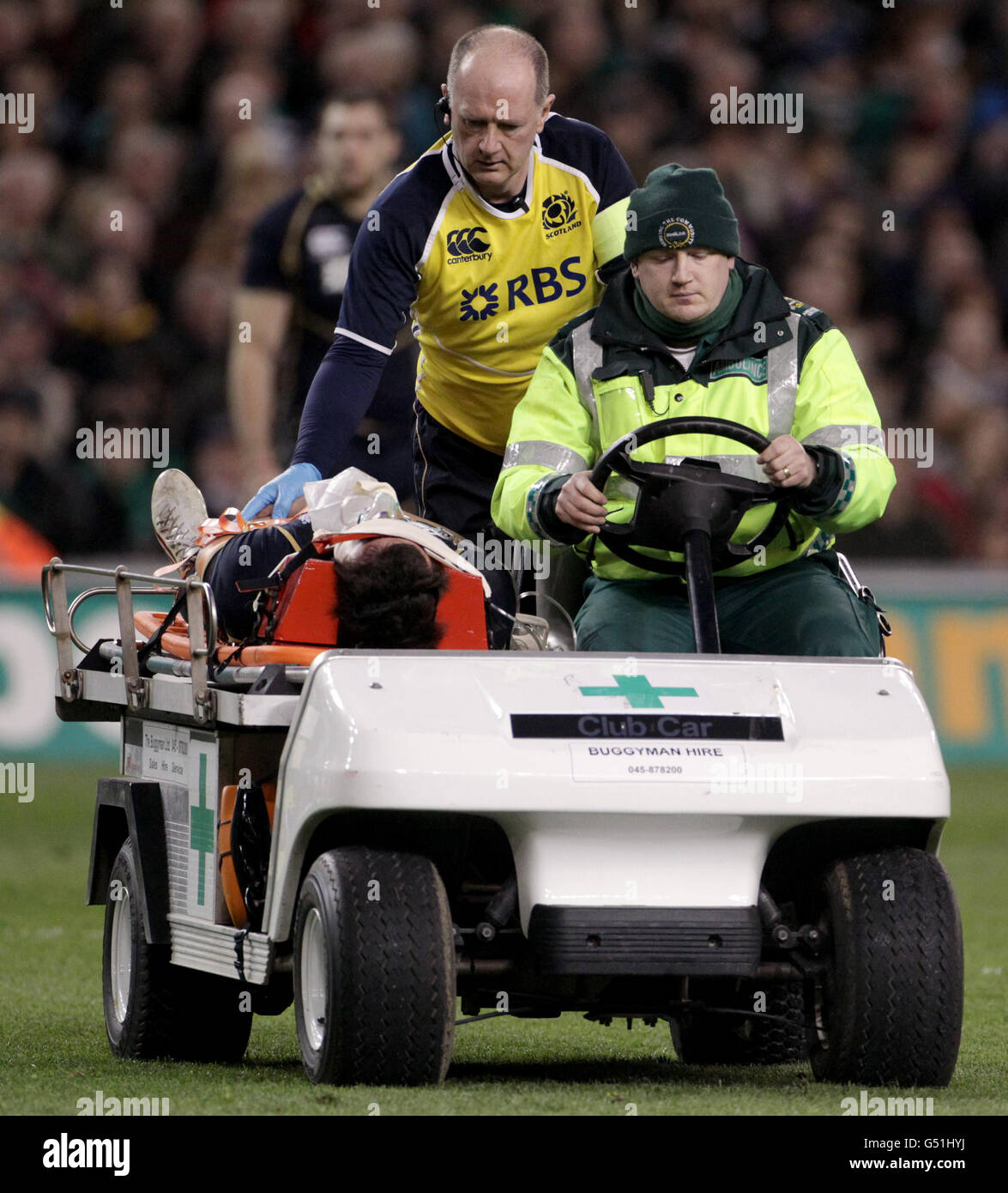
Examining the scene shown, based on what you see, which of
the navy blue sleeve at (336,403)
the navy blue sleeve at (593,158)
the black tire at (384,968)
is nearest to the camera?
the black tire at (384,968)

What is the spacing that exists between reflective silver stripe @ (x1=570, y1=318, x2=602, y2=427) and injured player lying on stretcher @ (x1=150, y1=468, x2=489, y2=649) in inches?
17.0

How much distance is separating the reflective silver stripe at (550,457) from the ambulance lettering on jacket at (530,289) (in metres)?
0.89

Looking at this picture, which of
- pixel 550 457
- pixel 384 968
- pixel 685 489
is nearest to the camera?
pixel 384 968

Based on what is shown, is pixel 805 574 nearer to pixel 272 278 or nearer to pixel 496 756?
pixel 496 756

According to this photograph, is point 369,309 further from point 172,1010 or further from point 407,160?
point 407,160

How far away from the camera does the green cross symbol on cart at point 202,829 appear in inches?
192

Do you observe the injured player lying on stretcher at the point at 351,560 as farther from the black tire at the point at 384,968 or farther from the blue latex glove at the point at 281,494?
the black tire at the point at 384,968

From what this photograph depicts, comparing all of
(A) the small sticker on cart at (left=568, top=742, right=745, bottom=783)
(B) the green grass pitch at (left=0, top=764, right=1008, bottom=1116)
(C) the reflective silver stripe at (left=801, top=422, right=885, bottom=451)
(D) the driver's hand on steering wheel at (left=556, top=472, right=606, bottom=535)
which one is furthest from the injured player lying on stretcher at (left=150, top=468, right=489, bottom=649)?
(B) the green grass pitch at (left=0, top=764, right=1008, bottom=1116)

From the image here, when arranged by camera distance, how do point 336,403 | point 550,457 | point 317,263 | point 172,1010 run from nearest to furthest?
point 550,457 < point 172,1010 < point 336,403 < point 317,263

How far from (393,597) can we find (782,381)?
976 mm

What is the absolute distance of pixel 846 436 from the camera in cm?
489

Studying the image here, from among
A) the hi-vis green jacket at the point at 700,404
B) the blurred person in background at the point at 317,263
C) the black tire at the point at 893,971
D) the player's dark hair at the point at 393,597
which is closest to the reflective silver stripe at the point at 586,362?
the hi-vis green jacket at the point at 700,404

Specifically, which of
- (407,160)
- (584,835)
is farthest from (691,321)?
(407,160)

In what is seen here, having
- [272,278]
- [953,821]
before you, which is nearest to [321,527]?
[272,278]
